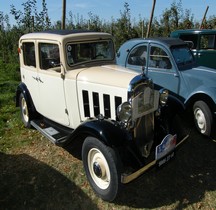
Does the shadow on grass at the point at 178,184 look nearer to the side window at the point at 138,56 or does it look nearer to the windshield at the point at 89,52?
the windshield at the point at 89,52

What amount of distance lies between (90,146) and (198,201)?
4.88 ft

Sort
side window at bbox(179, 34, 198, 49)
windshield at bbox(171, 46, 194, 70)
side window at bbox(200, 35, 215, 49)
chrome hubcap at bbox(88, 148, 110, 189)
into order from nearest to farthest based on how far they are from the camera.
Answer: chrome hubcap at bbox(88, 148, 110, 189) < windshield at bbox(171, 46, 194, 70) < side window at bbox(179, 34, 198, 49) < side window at bbox(200, 35, 215, 49)

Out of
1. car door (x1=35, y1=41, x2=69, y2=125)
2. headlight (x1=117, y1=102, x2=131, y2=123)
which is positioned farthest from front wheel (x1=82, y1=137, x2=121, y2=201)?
car door (x1=35, y1=41, x2=69, y2=125)

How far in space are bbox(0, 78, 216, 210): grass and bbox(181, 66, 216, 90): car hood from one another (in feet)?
3.45

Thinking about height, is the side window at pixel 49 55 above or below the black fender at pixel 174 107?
above

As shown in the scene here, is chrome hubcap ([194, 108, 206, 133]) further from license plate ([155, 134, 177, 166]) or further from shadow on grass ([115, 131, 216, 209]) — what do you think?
license plate ([155, 134, 177, 166])

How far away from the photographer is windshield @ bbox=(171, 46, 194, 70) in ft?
17.9

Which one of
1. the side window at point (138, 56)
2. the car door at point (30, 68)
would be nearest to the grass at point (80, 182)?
the car door at point (30, 68)

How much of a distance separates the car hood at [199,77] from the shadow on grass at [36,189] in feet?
9.93

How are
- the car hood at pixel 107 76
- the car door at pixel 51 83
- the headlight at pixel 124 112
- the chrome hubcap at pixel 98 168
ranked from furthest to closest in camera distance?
the car door at pixel 51 83 → the car hood at pixel 107 76 → the chrome hubcap at pixel 98 168 → the headlight at pixel 124 112

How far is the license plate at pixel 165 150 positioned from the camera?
10.3ft

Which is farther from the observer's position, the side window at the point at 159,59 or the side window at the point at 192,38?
the side window at the point at 192,38

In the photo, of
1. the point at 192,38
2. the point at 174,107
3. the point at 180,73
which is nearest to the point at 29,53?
the point at 174,107

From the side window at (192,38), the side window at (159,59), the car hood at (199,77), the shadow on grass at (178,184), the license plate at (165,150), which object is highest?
the side window at (192,38)
